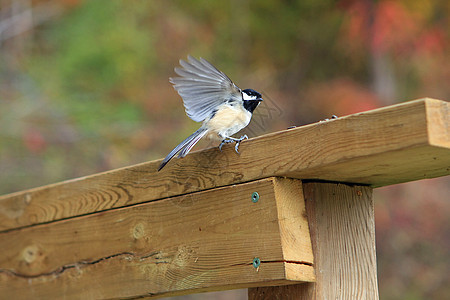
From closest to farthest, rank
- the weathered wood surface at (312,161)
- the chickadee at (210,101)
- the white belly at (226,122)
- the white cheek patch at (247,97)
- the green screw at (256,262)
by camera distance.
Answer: the weathered wood surface at (312,161) → the green screw at (256,262) → the chickadee at (210,101) → the white belly at (226,122) → the white cheek patch at (247,97)

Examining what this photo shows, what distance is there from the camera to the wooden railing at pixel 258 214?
1561mm

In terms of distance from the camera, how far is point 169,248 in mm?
1986

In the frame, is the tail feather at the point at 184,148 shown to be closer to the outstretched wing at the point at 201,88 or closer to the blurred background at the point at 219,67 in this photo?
the outstretched wing at the point at 201,88

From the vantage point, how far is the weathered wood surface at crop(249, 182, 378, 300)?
5.81 feet

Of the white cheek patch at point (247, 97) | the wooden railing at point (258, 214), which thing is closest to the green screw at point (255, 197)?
the wooden railing at point (258, 214)

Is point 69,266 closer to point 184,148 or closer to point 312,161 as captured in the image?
Result: point 184,148

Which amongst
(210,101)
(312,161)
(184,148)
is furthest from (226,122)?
(312,161)

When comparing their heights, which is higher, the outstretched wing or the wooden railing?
the outstretched wing

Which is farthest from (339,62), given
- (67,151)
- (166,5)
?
(67,151)

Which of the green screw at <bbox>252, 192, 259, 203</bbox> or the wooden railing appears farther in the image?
the green screw at <bbox>252, 192, 259, 203</bbox>

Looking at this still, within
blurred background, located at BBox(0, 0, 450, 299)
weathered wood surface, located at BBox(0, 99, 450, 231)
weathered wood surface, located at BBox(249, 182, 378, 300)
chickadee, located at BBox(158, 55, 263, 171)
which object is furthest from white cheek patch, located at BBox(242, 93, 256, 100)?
blurred background, located at BBox(0, 0, 450, 299)

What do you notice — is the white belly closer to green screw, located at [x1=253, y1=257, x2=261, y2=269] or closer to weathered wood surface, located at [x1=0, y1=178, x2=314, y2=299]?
weathered wood surface, located at [x1=0, y1=178, x2=314, y2=299]

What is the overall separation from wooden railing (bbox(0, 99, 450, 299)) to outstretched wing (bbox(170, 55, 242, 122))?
0.67 ft

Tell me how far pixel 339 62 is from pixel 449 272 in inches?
153
